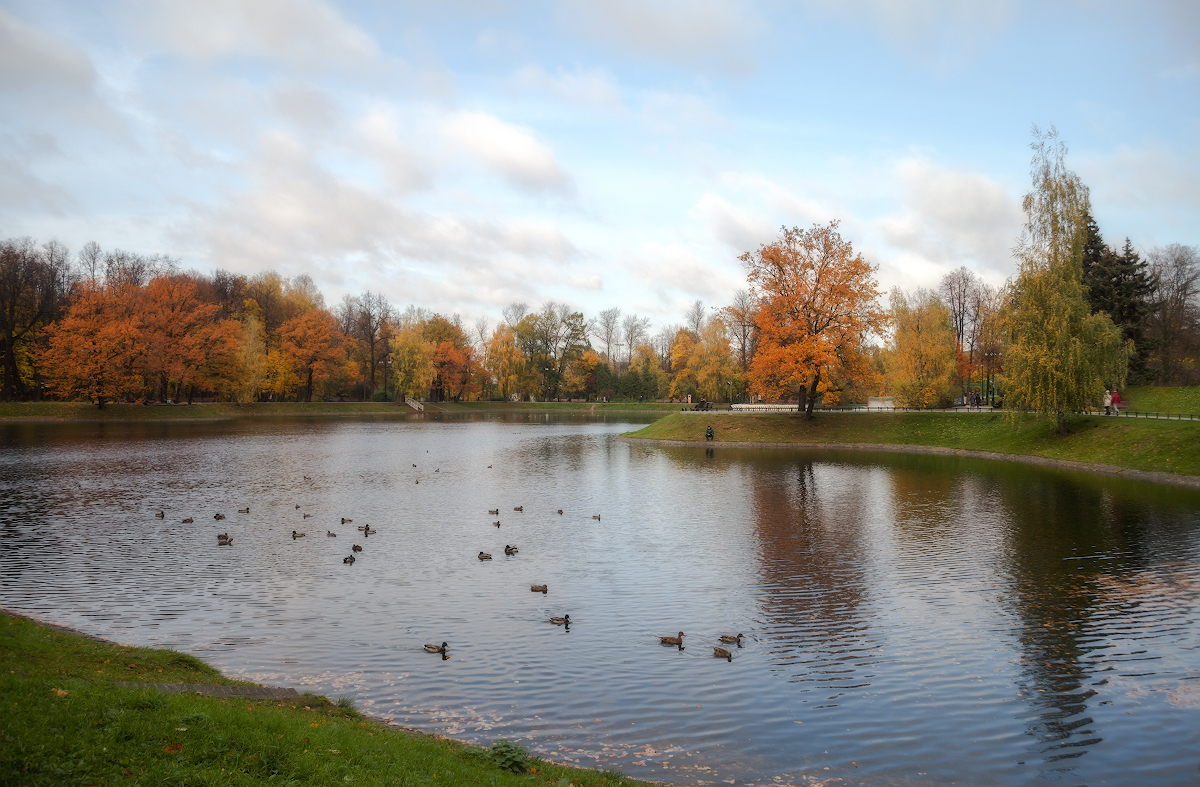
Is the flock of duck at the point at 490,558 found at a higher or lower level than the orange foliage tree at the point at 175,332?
lower

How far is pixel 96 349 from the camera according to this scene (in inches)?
3078

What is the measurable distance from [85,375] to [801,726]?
295 ft

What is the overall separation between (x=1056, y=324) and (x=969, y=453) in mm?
10620

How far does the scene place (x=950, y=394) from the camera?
65.4 metres

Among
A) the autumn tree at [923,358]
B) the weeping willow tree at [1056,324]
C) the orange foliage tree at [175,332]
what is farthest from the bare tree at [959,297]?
the orange foliage tree at [175,332]

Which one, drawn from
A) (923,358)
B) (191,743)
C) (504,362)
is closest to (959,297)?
(923,358)

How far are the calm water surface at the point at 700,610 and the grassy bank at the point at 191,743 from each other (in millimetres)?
1763

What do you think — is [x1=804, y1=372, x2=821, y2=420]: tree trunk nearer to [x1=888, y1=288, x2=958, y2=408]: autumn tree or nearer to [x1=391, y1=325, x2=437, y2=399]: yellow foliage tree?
[x1=888, y1=288, x2=958, y2=408]: autumn tree

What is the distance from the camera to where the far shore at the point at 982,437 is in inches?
1469

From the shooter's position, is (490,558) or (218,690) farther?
(490,558)

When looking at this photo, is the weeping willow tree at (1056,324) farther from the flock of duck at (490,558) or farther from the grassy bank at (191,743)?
the grassy bank at (191,743)

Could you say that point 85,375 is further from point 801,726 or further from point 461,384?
point 801,726

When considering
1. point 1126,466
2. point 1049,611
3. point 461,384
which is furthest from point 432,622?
point 461,384

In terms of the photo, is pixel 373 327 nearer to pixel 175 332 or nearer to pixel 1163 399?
pixel 175 332
